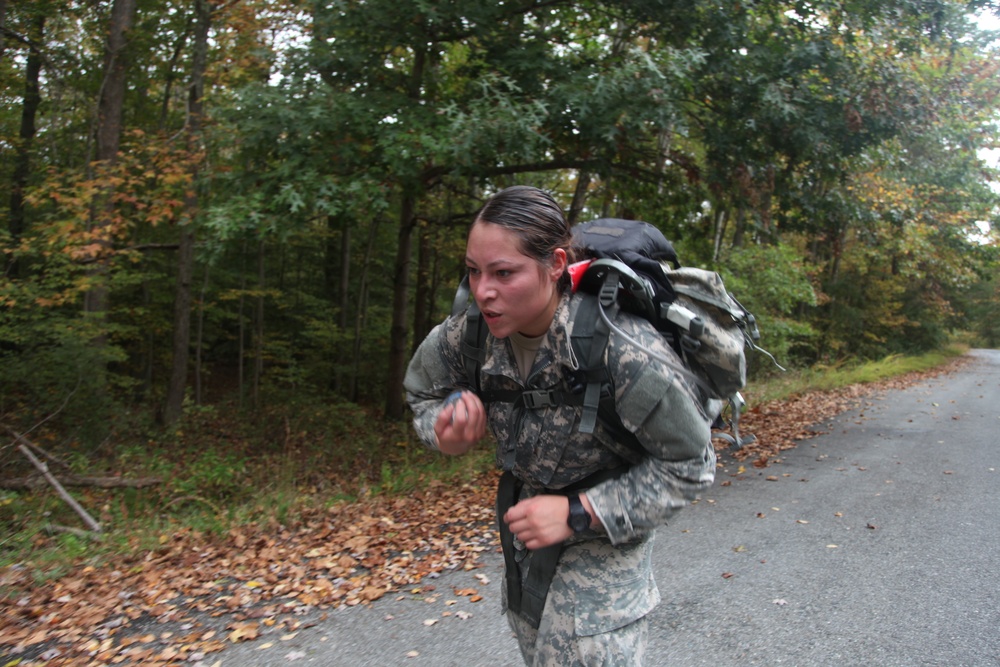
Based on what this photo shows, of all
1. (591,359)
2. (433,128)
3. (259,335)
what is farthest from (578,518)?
(259,335)

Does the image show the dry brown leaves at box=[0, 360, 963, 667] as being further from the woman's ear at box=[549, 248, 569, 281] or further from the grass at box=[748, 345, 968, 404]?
the grass at box=[748, 345, 968, 404]

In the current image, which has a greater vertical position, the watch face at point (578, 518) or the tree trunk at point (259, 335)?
the watch face at point (578, 518)

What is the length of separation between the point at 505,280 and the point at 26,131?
1642 cm

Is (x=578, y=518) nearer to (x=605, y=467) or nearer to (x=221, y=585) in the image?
(x=605, y=467)

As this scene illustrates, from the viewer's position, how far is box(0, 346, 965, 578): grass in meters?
5.62

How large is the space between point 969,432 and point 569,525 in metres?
10.9

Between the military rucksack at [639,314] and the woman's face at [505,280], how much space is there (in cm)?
11

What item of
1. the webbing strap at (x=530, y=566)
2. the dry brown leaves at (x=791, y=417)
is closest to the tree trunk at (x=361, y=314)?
the dry brown leaves at (x=791, y=417)

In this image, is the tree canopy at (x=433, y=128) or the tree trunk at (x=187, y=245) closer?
the tree canopy at (x=433, y=128)

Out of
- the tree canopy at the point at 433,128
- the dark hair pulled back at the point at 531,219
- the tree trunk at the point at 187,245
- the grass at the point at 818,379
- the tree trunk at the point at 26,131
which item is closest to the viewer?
the dark hair pulled back at the point at 531,219

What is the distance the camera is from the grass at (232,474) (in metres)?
5.62

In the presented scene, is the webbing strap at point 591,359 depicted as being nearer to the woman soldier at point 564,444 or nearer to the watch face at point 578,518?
the woman soldier at point 564,444

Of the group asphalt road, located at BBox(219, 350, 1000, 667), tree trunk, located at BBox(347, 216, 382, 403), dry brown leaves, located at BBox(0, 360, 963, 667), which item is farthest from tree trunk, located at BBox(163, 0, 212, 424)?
asphalt road, located at BBox(219, 350, 1000, 667)

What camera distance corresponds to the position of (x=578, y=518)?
163 cm
